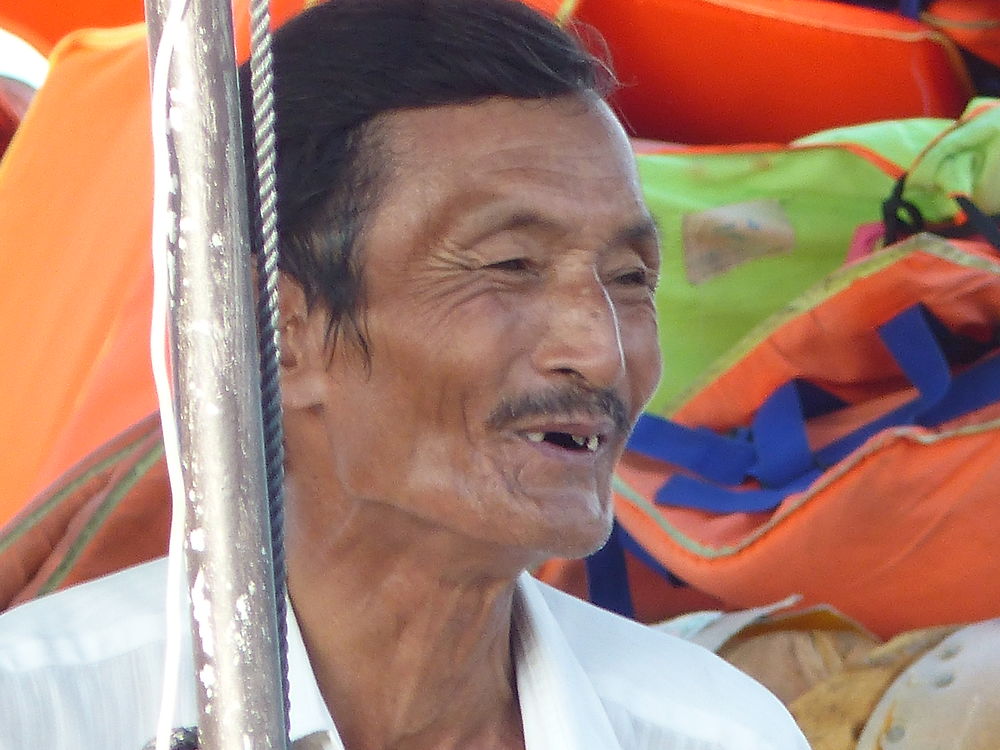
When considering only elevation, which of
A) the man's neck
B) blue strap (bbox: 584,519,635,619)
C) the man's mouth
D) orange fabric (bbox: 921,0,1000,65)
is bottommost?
blue strap (bbox: 584,519,635,619)

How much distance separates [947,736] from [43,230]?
1.10m

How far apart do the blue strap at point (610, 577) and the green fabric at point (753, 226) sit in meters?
0.17

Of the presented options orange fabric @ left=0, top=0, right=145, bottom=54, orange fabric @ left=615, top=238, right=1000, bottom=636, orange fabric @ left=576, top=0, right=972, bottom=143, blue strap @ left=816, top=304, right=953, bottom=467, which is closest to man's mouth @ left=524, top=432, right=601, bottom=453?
orange fabric @ left=615, top=238, right=1000, bottom=636

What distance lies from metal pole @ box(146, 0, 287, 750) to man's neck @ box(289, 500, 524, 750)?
51 centimetres

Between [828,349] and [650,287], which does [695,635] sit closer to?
[828,349]

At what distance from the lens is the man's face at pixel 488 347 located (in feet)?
3.13

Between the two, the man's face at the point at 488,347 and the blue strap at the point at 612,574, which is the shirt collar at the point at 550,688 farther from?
the blue strap at the point at 612,574

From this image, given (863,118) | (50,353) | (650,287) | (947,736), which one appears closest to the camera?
(650,287)

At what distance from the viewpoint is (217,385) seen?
1.59 ft

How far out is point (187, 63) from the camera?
19.1 inches

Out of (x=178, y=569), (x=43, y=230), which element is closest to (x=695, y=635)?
(x=43, y=230)

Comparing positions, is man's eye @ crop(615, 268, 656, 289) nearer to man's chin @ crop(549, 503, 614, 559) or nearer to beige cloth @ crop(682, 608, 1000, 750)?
man's chin @ crop(549, 503, 614, 559)

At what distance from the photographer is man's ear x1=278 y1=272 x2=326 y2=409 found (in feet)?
3.28

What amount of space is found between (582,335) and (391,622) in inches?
10.1
